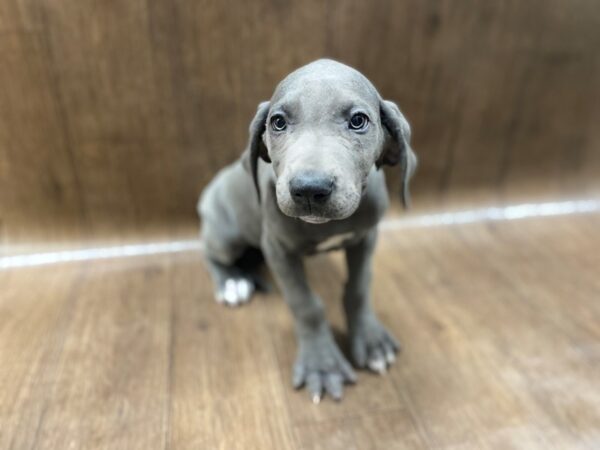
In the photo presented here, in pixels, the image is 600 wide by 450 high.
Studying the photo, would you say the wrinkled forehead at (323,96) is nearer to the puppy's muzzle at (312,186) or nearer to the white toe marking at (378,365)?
the puppy's muzzle at (312,186)

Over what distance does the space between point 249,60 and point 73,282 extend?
46.0 inches

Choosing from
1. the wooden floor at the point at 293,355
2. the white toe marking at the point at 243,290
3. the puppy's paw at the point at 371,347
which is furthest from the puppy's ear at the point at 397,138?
the white toe marking at the point at 243,290

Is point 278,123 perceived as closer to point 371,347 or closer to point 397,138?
point 397,138

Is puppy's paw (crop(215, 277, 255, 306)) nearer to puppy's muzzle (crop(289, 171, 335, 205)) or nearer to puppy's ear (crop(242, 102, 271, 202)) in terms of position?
puppy's ear (crop(242, 102, 271, 202))

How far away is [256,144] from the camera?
150 cm

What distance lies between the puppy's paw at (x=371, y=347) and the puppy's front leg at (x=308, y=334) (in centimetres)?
6

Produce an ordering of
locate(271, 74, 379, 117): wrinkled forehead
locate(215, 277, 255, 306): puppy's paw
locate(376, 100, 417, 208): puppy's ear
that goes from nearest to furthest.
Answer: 1. locate(271, 74, 379, 117): wrinkled forehead
2. locate(376, 100, 417, 208): puppy's ear
3. locate(215, 277, 255, 306): puppy's paw

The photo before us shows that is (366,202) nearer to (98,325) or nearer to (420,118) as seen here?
(420,118)

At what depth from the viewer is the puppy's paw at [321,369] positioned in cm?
172

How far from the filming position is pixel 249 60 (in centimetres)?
209

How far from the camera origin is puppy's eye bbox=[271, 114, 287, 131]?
1353 millimetres

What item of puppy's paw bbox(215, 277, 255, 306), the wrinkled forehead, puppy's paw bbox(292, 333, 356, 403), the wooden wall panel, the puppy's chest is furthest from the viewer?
puppy's paw bbox(215, 277, 255, 306)

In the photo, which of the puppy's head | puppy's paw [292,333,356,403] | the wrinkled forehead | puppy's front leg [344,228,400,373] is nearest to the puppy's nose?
the puppy's head

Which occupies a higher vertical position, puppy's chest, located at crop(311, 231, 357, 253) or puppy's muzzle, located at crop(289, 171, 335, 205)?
puppy's muzzle, located at crop(289, 171, 335, 205)
